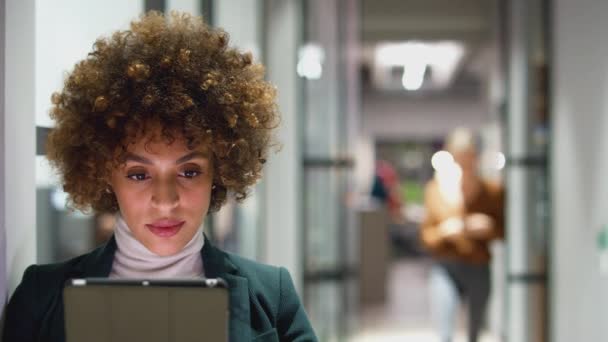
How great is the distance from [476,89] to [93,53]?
14.1m

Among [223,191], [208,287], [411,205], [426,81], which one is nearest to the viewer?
[208,287]

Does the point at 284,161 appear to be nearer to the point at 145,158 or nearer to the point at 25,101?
the point at 25,101

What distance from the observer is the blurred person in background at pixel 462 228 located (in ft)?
12.7

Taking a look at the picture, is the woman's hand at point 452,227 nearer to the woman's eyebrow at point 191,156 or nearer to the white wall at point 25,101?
the white wall at point 25,101

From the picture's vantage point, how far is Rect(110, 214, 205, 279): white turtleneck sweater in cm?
111

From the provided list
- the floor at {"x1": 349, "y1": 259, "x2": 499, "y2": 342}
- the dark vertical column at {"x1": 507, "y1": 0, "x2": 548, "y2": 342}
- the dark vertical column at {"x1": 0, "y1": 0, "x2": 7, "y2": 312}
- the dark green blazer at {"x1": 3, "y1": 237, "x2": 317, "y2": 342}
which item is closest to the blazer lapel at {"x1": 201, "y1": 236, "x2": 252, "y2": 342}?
the dark green blazer at {"x1": 3, "y1": 237, "x2": 317, "y2": 342}

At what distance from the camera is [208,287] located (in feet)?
3.06

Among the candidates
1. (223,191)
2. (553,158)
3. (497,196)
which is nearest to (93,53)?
(223,191)

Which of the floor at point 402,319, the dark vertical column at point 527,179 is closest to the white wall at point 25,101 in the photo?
the dark vertical column at point 527,179

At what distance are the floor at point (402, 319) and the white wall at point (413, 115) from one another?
4.44 metres

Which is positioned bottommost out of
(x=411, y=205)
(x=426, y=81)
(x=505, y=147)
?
(x=411, y=205)

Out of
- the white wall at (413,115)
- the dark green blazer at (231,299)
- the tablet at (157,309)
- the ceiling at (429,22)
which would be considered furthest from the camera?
the white wall at (413,115)

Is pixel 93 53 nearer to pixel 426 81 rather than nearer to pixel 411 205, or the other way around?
pixel 426 81

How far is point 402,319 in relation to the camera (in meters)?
Result: 7.56
